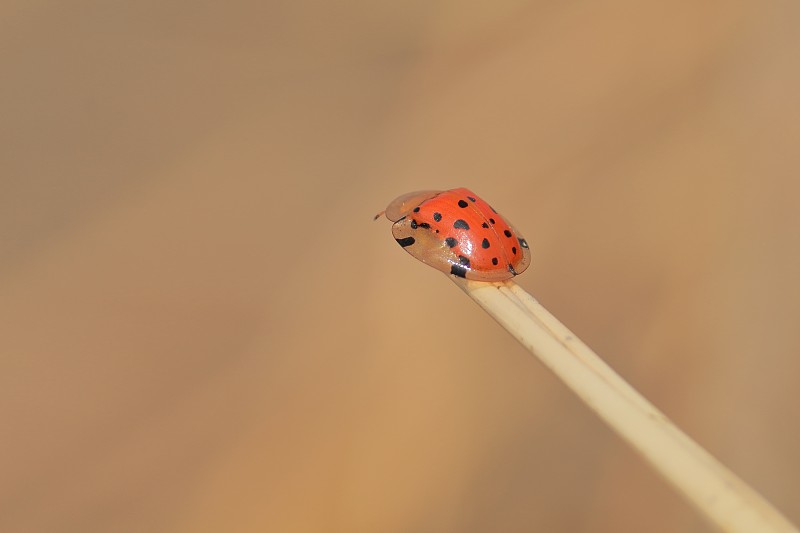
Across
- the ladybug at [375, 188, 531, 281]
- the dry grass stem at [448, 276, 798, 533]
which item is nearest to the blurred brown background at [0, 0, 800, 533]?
the ladybug at [375, 188, 531, 281]

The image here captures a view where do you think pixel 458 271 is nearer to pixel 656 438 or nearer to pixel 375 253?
pixel 656 438

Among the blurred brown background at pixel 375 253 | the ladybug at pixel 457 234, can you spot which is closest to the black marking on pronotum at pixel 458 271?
the ladybug at pixel 457 234

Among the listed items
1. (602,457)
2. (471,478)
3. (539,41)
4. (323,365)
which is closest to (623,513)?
(602,457)

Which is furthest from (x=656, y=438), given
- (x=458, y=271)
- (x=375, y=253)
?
(x=375, y=253)

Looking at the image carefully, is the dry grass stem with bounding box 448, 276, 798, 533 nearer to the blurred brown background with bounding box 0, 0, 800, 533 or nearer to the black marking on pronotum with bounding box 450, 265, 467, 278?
the black marking on pronotum with bounding box 450, 265, 467, 278

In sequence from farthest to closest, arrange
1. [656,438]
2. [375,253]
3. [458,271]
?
[375,253]
[458,271]
[656,438]

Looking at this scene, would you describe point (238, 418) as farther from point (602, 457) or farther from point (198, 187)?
point (602, 457)

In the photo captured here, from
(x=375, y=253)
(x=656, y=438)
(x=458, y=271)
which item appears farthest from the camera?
(x=375, y=253)
